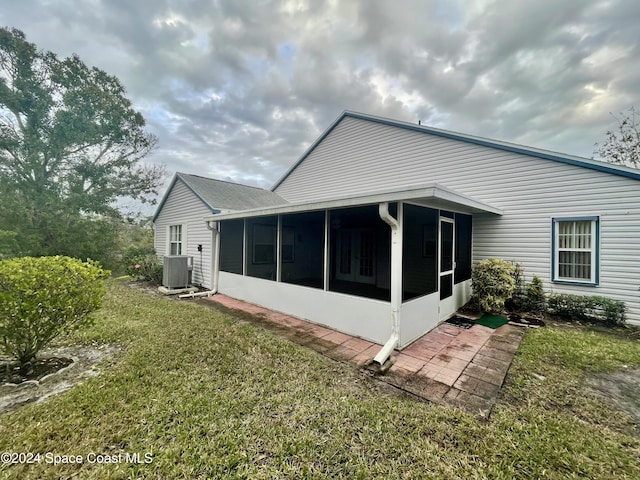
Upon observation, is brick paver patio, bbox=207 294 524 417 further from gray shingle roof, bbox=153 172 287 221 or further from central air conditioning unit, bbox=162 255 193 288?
gray shingle roof, bbox=153 172 287 221

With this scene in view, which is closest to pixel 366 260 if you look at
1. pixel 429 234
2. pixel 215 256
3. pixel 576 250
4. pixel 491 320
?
pixel 429 234

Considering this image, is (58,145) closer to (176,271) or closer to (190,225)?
(190,225)

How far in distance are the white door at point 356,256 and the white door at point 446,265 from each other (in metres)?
2.83

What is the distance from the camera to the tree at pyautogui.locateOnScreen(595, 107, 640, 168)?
11.2 m

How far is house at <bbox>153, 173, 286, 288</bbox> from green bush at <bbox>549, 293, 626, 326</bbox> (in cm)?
968

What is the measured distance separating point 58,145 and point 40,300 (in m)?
15.9

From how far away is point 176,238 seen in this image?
10.8 meters

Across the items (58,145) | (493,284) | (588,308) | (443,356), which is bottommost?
(443,356)

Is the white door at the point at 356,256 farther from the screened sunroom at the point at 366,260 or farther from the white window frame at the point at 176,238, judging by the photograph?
the white window frame at the point at 176,238

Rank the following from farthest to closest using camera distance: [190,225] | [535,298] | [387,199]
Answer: [190,225] < [535,298] < [387,199]

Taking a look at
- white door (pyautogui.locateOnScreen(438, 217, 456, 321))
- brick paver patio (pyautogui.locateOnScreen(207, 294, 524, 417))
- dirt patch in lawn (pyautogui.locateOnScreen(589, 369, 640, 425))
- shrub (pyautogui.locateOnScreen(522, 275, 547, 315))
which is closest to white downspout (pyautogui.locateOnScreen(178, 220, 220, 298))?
brick paver patio (pyautogui.locateOnScreen(207, 294, 524, 417))

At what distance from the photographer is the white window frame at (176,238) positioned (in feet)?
33.9

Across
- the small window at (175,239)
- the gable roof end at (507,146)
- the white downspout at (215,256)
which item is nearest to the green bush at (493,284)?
the gable roof end at (507,146)

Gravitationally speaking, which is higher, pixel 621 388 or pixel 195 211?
pixel 195 211
